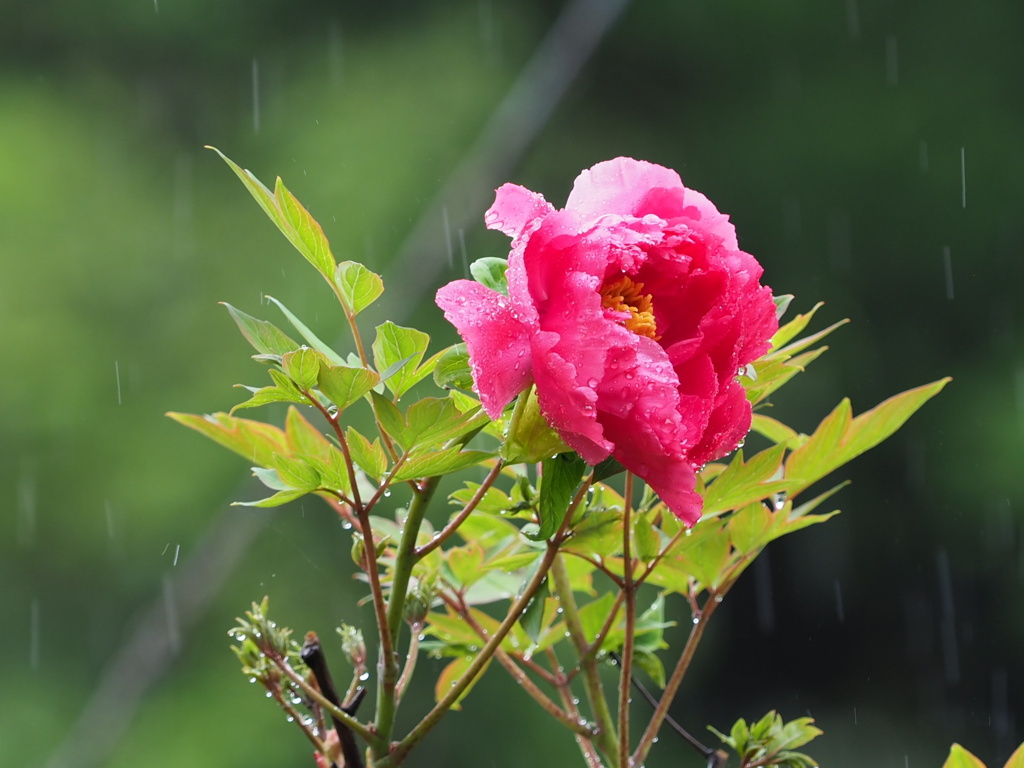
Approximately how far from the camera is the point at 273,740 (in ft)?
6.23

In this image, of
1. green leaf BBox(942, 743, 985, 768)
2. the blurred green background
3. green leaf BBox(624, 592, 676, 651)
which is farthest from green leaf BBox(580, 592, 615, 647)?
the blurred green background

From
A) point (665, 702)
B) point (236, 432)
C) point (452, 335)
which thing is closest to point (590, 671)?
point (665, 702)

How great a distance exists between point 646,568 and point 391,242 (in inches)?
74.0

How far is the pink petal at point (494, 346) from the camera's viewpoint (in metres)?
0.22

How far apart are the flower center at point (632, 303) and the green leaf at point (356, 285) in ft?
0.20

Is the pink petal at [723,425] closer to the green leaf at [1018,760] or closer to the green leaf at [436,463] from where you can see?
the green leaf at [436,463]

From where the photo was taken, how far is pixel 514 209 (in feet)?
0.76

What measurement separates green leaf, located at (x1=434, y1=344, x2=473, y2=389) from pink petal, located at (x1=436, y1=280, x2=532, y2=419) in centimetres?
2

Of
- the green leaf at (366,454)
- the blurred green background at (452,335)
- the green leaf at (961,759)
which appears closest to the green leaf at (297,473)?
the green leaf at (366,454)

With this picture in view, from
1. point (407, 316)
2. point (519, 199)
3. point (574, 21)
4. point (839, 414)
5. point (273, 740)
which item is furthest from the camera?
point (574, 21)

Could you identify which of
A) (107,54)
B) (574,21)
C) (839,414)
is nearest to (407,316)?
(574,21)

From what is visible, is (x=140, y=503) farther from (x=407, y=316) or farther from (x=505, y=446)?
(x=505, y=446)

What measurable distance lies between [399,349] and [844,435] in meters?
0.15

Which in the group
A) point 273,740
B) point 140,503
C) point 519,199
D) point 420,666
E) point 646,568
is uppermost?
point 519,199
